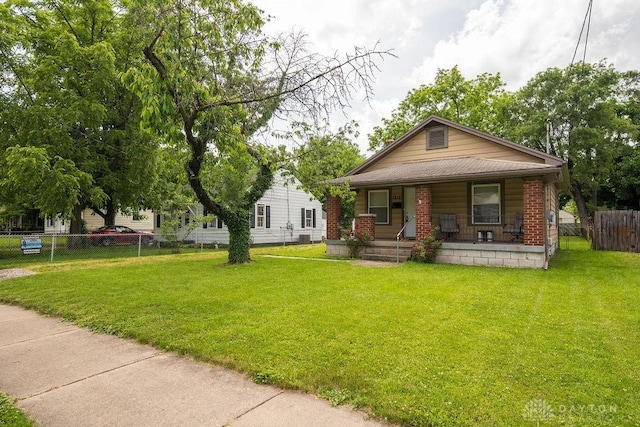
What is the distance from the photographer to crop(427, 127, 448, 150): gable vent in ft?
47.1

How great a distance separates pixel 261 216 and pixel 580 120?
2182 centimetres

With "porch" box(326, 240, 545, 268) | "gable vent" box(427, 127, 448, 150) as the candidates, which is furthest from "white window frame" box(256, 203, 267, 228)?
"gable vent" box(427, 127, 448, 150)

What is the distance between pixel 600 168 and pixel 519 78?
341 inches

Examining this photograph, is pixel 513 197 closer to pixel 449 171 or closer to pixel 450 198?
pixel 450 198

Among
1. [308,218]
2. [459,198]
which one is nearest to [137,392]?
Result: [459,198]

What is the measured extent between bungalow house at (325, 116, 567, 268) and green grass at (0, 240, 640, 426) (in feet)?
6.20

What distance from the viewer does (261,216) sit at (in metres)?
21.0

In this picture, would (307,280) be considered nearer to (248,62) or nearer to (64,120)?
(248,62)

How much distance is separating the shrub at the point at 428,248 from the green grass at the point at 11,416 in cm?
1021

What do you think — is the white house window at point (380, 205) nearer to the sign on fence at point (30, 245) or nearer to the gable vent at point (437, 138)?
the gable vent at point (437, 138)

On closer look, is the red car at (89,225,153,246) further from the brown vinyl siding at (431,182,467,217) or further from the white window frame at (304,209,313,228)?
the brown vinyl siding at (431,182,467,217)

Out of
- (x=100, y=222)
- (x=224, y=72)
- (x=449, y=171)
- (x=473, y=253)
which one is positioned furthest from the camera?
(x=100, y=222)

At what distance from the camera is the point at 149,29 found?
5434 millimetres

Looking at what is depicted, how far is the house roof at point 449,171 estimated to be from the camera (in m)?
10.2
